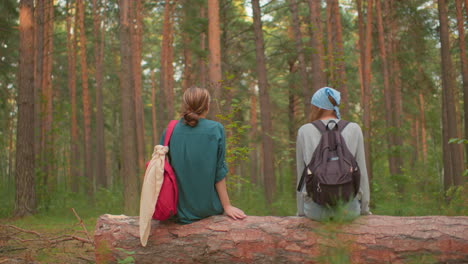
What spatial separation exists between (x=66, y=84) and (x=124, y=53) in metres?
19.2

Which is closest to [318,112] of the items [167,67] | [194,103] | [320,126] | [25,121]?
[320,126]

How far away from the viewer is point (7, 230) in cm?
731

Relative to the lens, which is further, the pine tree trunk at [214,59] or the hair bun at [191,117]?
the pine tree trunk at [214,59]

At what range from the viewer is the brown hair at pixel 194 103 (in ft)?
13.9

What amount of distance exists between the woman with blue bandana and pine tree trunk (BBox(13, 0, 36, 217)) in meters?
9.85

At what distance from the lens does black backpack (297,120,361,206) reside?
361cm

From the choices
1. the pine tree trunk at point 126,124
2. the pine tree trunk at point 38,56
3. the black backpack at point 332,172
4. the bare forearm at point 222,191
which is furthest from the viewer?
the pine tree trunk at point 38,56

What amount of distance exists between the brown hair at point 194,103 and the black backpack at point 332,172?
1.22 metres

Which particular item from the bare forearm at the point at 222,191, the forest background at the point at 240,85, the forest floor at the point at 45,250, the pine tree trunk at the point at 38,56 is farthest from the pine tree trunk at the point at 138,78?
the bare forearm at the point at 222,191

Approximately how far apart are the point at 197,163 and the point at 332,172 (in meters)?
1.38

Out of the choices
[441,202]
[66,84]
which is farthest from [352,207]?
[66,84]

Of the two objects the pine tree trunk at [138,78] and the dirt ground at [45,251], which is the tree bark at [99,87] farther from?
the dirt ground at [45,251]

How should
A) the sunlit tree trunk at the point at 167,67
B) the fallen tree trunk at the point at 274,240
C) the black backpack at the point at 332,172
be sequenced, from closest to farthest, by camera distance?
1. the black backpack at the point at 332,172
2. the fallen tree trunk at the point at 274,240
3. the sunlit tree trunk at the point at 167,67

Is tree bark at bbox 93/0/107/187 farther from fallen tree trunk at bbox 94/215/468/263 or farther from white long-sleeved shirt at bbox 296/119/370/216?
white long-sleeved shirt at bbox 296/119/370/216
